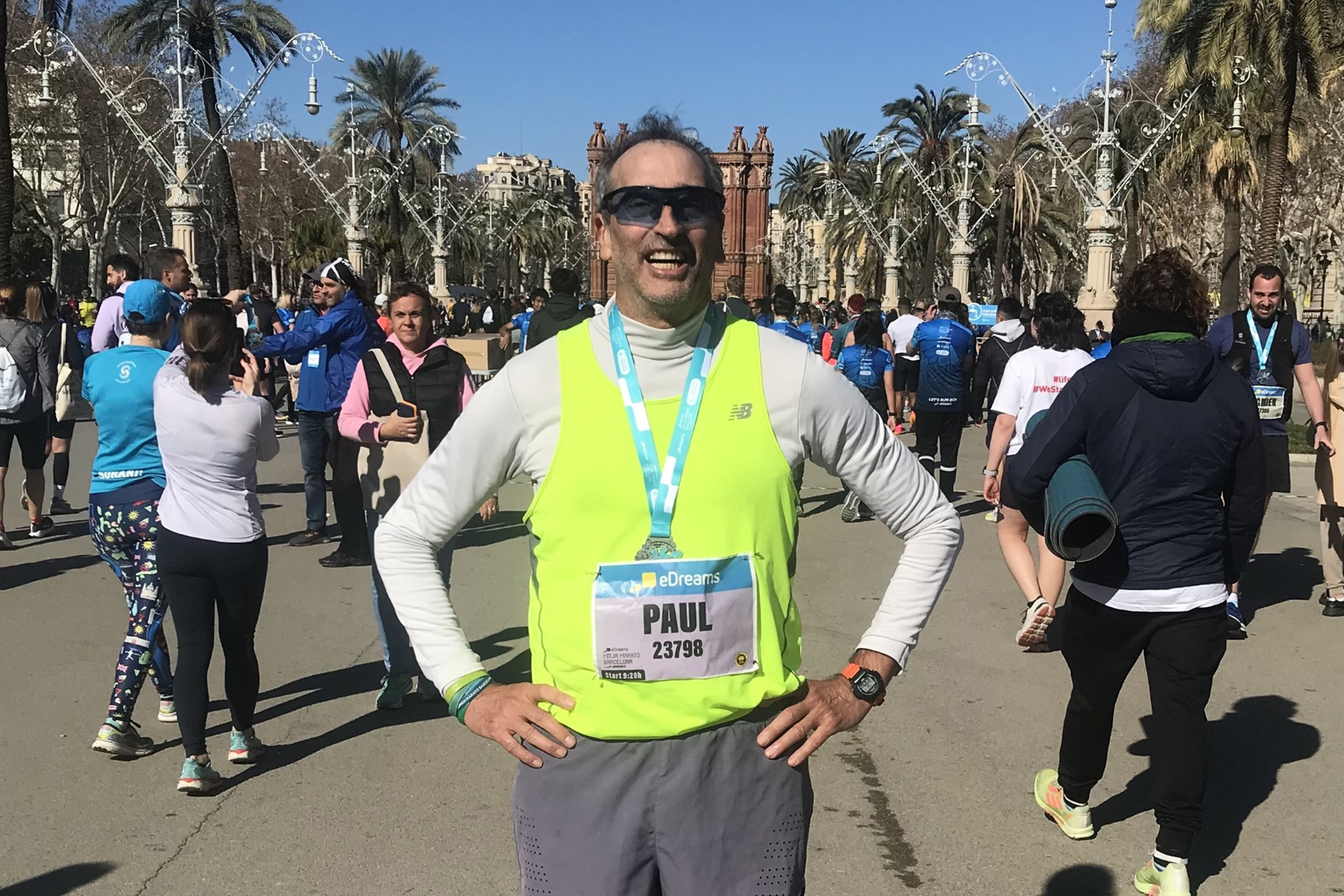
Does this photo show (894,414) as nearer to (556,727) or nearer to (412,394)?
(412,394)

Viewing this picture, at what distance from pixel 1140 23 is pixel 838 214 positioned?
4072cm

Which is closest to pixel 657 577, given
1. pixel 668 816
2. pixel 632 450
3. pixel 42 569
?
pixel 632 450

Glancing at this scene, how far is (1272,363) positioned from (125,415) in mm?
6590

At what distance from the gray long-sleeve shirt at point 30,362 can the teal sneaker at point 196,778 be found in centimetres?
558

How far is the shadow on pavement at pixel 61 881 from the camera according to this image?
4105 mm

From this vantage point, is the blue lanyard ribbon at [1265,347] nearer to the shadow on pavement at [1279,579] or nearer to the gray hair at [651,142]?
the shadow on pavement at [1279,579]

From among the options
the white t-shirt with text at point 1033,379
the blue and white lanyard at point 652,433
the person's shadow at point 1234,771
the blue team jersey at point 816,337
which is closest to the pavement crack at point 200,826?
the blue and white lanyard at point 652,433

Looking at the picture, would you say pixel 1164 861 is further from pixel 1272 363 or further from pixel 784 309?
pixel 784 309

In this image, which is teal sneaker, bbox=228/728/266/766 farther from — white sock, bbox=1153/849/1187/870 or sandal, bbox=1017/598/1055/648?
sandal, bbox=1017/598/1055/648

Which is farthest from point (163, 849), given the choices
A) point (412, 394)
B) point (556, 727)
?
point (556, 727)

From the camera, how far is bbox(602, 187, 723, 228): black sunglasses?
2312mm

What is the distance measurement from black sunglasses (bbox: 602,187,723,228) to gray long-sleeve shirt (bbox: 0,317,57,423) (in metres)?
8.39

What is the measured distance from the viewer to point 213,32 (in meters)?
36.4

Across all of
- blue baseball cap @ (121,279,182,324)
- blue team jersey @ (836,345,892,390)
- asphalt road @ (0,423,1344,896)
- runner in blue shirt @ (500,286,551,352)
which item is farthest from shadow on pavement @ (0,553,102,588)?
runner in blue shirt @ (500,286,551,352)
